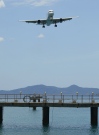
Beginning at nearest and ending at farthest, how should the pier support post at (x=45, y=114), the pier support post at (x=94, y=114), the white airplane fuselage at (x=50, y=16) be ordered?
the pier support post at (x=94, y=114)
the pier support post at (x=45, y=114)
the white airplane fuselage at (x=50, y=16)

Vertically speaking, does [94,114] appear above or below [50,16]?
below

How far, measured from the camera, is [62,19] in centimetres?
9219

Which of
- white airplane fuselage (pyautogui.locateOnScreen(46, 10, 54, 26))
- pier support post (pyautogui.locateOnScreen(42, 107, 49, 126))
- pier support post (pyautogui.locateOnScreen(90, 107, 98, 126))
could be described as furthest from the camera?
white airplane fuselage (pyautogui.locateOnScreen(46, 10, 54, 26))

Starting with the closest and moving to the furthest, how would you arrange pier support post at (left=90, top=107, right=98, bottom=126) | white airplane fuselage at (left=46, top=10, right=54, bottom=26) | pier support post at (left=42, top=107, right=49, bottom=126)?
pier support post at (left=90, top=107, right=98, bottom=126) < pier support post at (left=42, top=107, right=49, bottom=126) < white airplane fuselage at (left=46, top=10, right=54, bottom=26)

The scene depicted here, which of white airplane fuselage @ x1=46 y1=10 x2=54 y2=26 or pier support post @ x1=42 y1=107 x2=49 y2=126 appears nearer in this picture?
Answer: pier support post @ x1=42 y1=107 x2=49 y2=126

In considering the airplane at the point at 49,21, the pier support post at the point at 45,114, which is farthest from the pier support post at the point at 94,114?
the airplane at the point at 49,21

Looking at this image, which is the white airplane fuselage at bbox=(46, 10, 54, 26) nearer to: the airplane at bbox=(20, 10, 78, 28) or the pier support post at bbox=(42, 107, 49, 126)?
the airplane at bbox=(20, 10, 78, 28)

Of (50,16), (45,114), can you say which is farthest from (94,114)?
(50,16)

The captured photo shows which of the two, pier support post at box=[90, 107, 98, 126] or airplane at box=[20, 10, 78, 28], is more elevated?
airplane at box=[20, 10, 78, 28]

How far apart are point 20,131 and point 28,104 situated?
4.58m

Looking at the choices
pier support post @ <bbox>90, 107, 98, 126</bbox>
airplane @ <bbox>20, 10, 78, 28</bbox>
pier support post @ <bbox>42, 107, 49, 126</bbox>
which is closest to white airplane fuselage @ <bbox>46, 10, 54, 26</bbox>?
airplane @ <bbox>20, 10, 78, 28</bbox>

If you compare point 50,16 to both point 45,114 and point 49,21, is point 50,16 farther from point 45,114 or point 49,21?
point 45,114

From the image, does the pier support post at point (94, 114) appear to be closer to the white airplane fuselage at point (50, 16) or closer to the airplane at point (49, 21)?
the white airplane fuselage at point (50, 16)

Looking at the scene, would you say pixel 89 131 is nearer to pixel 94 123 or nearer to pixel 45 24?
pixel 94 123
